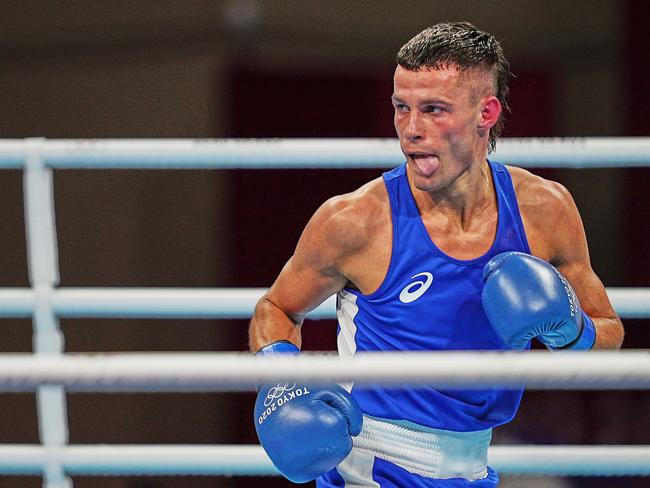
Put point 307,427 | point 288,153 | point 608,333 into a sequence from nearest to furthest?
point 307,427, point 608,333, point 288,153

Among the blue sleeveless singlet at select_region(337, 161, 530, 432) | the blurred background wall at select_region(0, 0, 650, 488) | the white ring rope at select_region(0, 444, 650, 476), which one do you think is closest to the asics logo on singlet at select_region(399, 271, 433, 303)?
the blue sleeveless singlet at select_region(337, 161, 530, 432)

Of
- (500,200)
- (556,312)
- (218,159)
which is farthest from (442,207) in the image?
(218,159)

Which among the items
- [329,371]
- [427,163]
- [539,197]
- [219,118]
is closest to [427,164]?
[427,163]

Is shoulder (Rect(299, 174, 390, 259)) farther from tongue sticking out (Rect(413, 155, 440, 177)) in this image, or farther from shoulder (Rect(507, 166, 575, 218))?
shoulder (Rect(507, 166, 575, 218))

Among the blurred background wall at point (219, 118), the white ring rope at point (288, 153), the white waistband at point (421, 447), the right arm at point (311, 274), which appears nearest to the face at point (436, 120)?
the right arm at point (311, 274)

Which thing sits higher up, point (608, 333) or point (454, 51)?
point (454, 51)

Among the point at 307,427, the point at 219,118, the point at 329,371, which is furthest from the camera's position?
the point at 219,118

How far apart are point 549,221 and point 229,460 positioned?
0.75 metres

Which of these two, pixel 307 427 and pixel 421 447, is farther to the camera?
pixel 421 447

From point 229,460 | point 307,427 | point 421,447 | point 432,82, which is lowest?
point 229,460

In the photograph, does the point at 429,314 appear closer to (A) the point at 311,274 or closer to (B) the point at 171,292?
(A) the point at 311,274

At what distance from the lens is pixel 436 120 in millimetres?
1517

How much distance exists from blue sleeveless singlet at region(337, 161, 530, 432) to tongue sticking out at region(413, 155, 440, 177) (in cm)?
9

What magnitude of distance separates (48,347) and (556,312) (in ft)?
3.22
